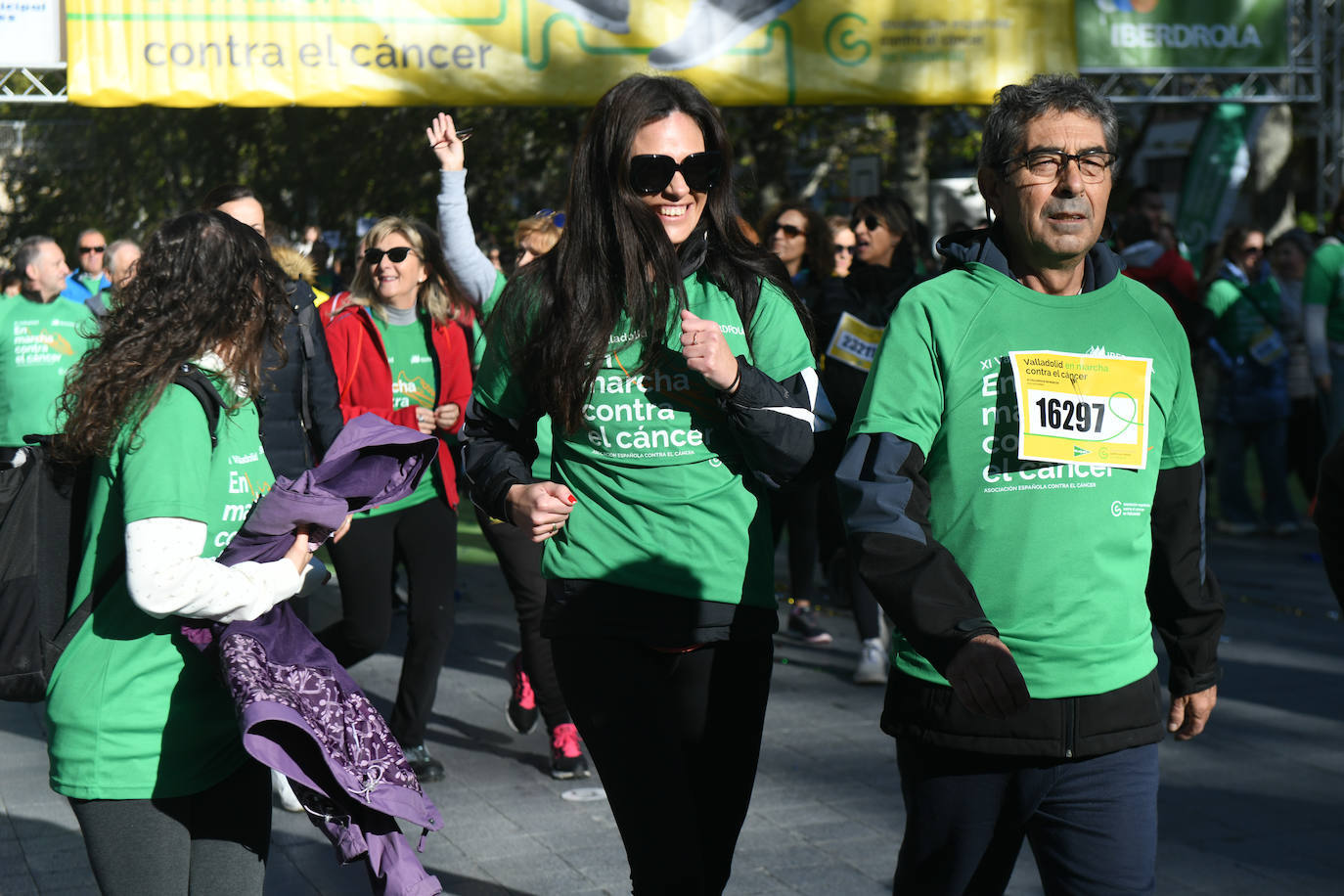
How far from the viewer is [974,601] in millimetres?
2492

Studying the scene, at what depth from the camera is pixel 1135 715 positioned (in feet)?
8.66

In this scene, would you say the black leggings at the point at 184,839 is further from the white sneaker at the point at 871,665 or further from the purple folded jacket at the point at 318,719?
the white sneaker at the point at 871,665

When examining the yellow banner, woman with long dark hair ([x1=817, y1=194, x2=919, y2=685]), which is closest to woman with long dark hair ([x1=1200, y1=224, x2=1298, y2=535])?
the yellow banner

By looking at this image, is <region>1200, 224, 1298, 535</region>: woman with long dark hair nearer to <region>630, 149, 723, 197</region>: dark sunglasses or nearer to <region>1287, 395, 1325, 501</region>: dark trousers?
<region>1287, 395, 1325, 501</region>: dark trousers

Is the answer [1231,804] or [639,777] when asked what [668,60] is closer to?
[1231,804]

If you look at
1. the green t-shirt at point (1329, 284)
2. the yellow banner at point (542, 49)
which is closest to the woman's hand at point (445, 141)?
the green t-shirt at point (1329, 284)

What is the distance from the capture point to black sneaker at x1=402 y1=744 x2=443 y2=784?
5.55 metres

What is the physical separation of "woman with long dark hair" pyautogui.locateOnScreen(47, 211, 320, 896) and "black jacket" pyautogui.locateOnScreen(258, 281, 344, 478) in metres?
2.09

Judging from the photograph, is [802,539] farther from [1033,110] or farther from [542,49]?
[542,49]

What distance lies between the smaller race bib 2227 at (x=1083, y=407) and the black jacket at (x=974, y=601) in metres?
0.17

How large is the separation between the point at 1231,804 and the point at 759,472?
9.68 ft

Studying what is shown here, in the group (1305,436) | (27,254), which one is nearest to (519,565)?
(27,254)

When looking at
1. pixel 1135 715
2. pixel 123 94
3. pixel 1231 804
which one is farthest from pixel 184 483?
pixel 123 94

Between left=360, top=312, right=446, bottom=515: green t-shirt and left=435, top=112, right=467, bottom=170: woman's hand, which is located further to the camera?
left=360, top=312, right=446, bottom=515: green t-shirt
